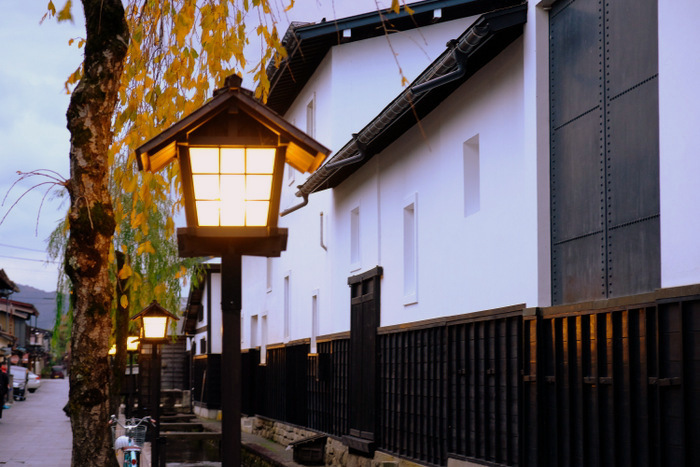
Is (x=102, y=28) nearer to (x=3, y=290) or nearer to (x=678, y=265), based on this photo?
(x=678, y=265)

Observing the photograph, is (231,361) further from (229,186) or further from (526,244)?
(526,244)

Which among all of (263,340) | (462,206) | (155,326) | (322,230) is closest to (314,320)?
(322,230)

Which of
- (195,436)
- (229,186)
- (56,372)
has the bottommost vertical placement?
(56,372)

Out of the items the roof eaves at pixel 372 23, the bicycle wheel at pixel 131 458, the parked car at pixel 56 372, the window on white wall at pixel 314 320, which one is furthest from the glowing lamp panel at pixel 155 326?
the parked car at pixel 56 372

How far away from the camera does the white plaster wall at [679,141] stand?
662cm

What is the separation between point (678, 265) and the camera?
6.78m

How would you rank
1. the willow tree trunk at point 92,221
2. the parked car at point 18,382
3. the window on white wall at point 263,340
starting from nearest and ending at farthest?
the willow tree trunk at point 92,221, the window on white wall at point 263,340, the parked car at point 18,382

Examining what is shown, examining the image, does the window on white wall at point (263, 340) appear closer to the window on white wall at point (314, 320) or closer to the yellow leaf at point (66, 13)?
the window on white wall at point (314, 320)

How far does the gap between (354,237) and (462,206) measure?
6.62 m

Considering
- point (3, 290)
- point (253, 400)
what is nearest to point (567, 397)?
point (253, 400)

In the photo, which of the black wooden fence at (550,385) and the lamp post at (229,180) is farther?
the black wooden fence at (550,385)

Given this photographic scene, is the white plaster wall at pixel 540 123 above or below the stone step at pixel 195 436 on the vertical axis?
above

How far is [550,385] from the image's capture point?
9.14m

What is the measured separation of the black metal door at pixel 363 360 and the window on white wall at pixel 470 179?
4.11 m
